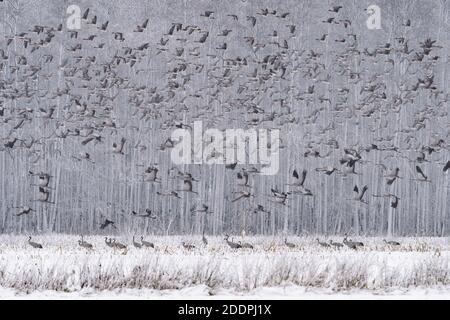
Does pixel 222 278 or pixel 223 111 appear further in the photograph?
pixel 223 111

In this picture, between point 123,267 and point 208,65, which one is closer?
Answer: point 123,267

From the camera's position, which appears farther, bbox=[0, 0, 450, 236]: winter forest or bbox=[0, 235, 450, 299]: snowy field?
bbox=[0, 0, 450, 236]: winter forest

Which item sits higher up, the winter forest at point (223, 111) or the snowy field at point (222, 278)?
the winter forest at point (223, 111)

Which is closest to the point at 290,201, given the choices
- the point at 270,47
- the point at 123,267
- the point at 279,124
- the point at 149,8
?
the point at 279,124

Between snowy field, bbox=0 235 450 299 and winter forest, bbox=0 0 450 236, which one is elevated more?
winter forest, bbox=0 0 450 236

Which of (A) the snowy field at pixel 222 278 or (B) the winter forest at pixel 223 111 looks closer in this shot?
(A) the snowy field at pixel 222 278

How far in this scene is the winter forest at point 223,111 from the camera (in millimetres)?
24203

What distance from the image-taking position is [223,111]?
24.4 m

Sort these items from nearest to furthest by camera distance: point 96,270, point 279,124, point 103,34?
point 96,270 < point 279,124 < point 103,34

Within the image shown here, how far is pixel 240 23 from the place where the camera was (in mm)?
24984

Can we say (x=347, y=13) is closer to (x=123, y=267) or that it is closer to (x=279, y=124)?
(x=279, y=124)

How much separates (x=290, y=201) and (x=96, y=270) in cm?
1362

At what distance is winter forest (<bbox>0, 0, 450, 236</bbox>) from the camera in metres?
24.2

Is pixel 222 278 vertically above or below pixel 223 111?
below
